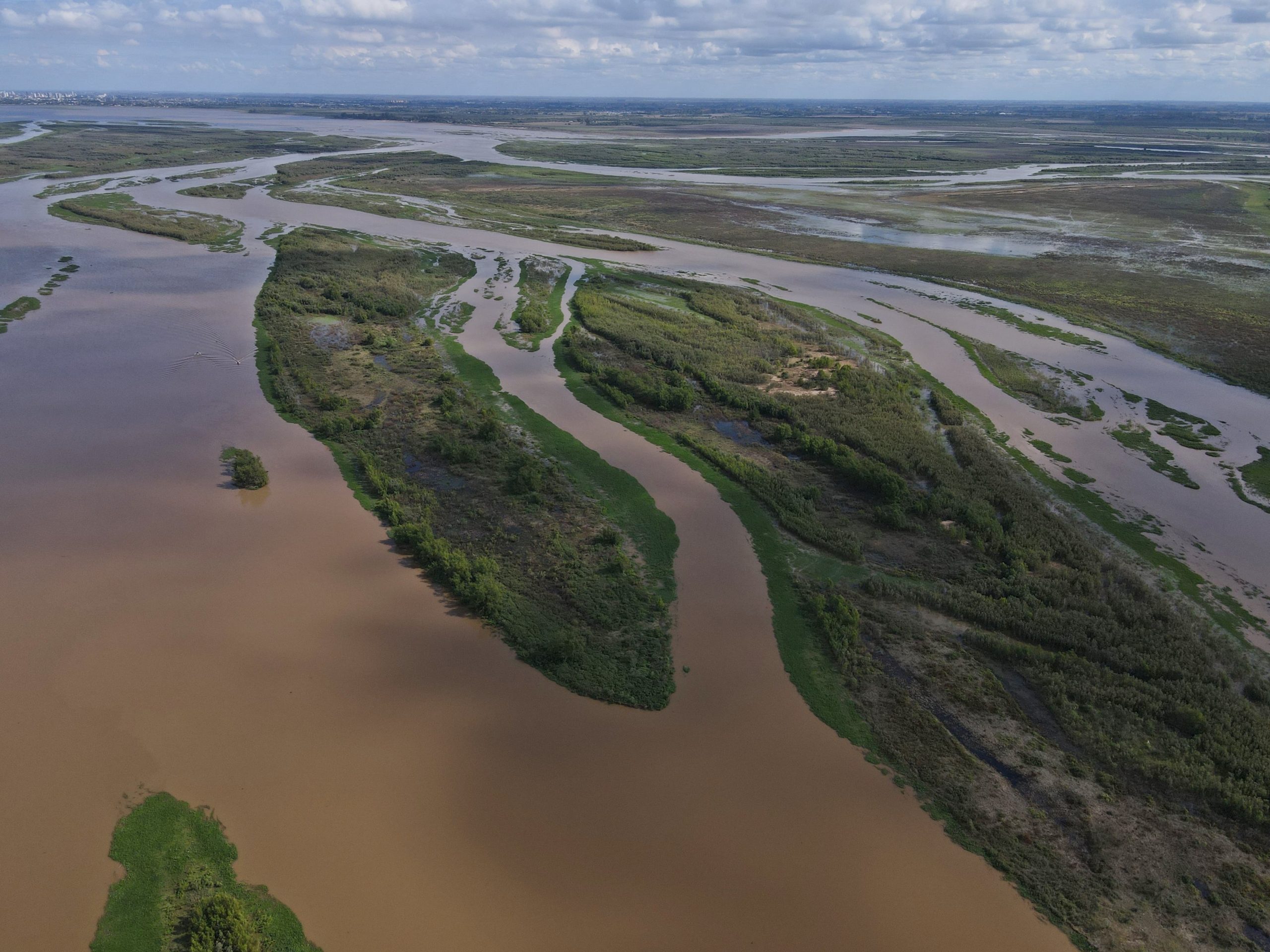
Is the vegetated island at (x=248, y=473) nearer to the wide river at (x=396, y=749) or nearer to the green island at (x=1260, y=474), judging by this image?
the wide river at (x=396, y=749)

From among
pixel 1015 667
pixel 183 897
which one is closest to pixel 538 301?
pixel 1015 667

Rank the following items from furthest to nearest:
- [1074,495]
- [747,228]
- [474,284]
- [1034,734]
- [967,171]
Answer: [967,171] → [747,228] → [474,284] → [1074,495] → [1034,734]

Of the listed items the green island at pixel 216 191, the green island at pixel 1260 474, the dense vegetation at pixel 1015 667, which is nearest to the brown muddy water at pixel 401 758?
the dense vegetation at pixel 1015 667

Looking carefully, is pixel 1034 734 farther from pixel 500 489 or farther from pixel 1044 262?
pixel 1044 262

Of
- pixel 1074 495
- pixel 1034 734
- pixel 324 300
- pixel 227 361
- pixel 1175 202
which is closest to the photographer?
pixel 1034 734

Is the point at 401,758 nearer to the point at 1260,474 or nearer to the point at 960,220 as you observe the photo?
the point at 1260,474

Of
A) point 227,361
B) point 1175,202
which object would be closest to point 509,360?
point 227,361

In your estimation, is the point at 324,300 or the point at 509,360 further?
the point at 324,300
